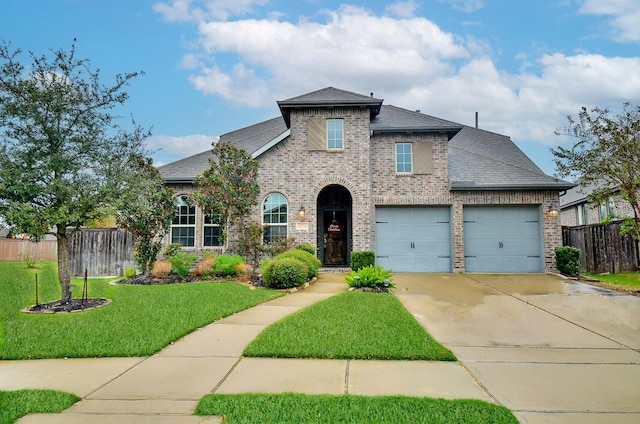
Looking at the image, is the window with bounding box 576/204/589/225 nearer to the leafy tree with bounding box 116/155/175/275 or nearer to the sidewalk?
the leafy tree with bounding box 116/155/175/275

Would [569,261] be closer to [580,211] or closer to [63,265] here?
[580,211]

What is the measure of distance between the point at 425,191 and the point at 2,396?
13.4 metres

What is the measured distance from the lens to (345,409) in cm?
349

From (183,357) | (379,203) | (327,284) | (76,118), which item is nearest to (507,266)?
(379,203)

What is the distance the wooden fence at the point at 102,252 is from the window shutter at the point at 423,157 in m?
11.1

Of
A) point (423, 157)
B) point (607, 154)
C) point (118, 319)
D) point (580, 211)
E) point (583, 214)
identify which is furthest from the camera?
point (580, 211)

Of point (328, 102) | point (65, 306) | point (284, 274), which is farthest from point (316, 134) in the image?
point (65, 306)

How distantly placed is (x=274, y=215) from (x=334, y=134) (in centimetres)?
379

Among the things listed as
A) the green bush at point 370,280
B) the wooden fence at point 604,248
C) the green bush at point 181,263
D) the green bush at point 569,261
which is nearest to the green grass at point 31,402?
the green bush at point 370,280

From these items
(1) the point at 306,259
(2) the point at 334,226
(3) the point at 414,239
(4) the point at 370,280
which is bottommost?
(4) the point at 370,280

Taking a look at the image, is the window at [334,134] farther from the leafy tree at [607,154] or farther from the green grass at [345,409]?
the green grass at [345,409]

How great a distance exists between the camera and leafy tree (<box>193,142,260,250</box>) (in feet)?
43.3

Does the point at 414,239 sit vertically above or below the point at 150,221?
below

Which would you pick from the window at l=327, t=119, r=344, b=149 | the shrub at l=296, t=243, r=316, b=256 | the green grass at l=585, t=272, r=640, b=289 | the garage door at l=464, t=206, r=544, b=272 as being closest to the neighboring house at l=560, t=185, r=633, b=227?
the green grass at l=585, t=272, r=640, b=289
